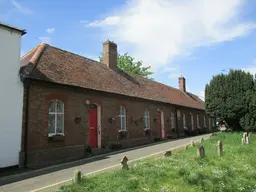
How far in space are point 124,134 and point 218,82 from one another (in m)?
9.61

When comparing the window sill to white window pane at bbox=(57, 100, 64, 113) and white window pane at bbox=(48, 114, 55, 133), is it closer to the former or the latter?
white window pane at bbox=(48, 114, 55, 133)

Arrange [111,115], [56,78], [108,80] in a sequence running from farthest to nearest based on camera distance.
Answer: [108,80] < [111,115] < [56,78]

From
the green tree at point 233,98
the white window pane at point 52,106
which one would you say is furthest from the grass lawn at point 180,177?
the green tree at point 233,98

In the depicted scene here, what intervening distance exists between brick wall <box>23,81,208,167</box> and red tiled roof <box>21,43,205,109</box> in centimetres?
49

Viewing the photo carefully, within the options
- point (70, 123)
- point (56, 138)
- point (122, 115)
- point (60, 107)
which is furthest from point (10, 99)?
point (122, 115)

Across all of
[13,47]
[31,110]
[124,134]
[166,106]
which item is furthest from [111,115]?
[166,106]

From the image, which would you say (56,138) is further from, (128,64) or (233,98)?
(128,64)

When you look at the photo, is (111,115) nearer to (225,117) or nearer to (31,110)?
(31,110)

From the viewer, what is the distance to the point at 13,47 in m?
11.8

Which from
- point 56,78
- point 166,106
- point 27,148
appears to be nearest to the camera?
point 27,148

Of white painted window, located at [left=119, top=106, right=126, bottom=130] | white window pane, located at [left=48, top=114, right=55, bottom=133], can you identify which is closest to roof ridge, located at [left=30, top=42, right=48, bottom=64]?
white window pane, located at [left=48, top=114, right=55, bottom=133]

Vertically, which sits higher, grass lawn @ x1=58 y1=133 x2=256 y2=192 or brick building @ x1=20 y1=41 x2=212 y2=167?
brick building @ x1=20 y1=41 x2=212 y2=167

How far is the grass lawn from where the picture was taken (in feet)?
23.5

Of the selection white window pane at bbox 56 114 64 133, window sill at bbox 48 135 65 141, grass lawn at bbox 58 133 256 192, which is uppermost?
white window pane at bbox 56 114 64 133
